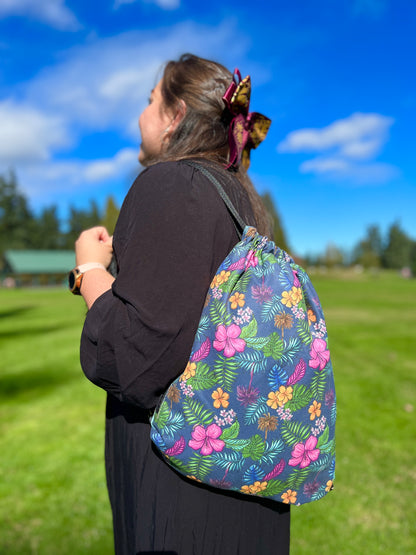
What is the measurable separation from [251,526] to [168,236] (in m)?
0.93

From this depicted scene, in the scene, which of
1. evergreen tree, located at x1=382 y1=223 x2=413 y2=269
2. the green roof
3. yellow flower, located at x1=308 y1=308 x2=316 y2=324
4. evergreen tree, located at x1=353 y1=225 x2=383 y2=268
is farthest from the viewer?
evergreen tree, located at x1=353 y1=225 x2=383 y2=268

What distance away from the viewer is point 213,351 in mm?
1062

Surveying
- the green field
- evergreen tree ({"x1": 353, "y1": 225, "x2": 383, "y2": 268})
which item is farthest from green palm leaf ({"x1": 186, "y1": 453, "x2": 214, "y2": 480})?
evergreen tree ({"x1": 353, "y1": 225, "x2": 383, "y2": 268})

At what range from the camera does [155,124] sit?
4.79ft

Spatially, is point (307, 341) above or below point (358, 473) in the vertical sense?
above

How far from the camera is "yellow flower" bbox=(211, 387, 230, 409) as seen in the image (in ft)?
3.51

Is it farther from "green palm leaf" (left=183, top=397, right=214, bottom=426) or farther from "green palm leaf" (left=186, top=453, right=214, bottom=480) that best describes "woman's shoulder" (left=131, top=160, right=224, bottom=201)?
"green palm leaf" (left=186, top=453, right=214, bottom=480)

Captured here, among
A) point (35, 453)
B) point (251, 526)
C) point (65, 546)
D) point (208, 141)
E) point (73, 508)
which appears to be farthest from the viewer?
point (35, 453)

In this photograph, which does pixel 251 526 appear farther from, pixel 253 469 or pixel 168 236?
pixel 168 236

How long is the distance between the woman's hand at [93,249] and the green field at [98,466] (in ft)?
8.40

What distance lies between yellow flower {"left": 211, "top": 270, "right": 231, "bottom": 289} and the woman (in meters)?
0.02

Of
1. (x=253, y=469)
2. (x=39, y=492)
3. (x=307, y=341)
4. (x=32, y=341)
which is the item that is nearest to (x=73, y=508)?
(x=39, y=492)

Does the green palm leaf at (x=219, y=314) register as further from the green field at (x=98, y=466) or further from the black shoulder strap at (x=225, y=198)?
the green field at (x=98, y=466)

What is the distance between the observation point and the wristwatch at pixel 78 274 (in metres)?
1.29
